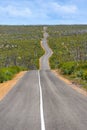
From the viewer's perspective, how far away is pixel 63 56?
113250 mm

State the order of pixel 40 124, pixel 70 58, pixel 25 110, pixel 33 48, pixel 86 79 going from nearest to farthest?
pixel 40 124 < pixel 25 110 < pixel 86 79 < pixel 70 58 < pixel 33 48

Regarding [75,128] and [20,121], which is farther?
[20,121]

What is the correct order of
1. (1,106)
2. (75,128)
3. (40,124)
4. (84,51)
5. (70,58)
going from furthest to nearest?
1. (84,51)
2. (70,58)
3. (1,106)
4. (40,124)
5. (75,128)

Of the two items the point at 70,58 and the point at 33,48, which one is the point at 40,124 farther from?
the point at 33,48

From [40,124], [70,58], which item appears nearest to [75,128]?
[40,124]

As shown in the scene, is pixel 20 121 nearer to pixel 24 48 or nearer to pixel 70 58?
pixel 70 58

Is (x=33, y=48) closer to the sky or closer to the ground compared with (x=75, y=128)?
closer to the ground

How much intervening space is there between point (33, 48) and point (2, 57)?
23077 mm

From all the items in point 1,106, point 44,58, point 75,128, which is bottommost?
point 44,58

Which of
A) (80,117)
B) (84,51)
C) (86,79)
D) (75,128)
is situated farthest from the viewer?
(84,51)

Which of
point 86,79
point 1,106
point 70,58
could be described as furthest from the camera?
point 70,58

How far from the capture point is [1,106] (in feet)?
62.3

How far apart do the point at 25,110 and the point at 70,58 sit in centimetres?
9107

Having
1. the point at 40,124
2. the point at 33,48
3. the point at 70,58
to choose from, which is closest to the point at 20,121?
the point at 40,124
